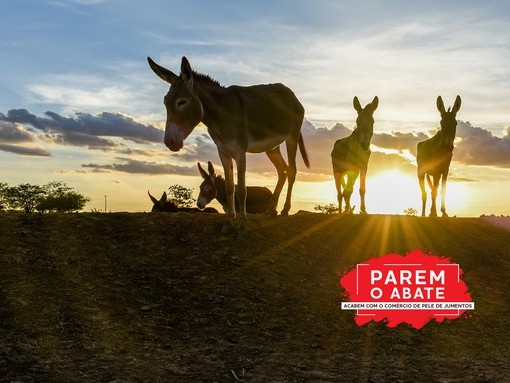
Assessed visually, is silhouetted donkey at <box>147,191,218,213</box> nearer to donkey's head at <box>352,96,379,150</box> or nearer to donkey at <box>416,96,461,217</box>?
donkey's head at <box>352,96,379,150</box>

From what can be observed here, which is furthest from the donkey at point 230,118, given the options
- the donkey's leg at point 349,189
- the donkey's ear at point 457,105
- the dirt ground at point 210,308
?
the donkey's ear at point 457,105

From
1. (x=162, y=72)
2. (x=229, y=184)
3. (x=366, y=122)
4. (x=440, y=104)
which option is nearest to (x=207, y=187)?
(x=366, y=122)

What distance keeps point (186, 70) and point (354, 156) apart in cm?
994

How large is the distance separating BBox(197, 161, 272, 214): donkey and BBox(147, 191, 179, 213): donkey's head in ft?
3.08

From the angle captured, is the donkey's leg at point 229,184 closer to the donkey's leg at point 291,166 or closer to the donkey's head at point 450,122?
the donkey's leg at point 291,166

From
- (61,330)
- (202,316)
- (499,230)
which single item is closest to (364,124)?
(499,230)

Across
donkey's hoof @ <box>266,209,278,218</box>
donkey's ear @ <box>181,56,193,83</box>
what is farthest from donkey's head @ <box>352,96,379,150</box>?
donkey's ear @ <box>181,56,193,83</box>

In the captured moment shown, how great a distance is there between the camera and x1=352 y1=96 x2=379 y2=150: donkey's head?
755 inches

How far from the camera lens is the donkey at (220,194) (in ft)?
69.2

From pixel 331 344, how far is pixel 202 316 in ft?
6.83

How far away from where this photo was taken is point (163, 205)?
2077cm

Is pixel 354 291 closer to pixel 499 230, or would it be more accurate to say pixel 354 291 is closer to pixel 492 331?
pixel 492 331

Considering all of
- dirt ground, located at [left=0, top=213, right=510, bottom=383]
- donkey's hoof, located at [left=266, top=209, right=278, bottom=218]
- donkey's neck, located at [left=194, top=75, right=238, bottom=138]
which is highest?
donkey's neck, located at [left=194, top=75, right=238, bottom=138]

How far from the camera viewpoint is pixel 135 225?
41.8 ft
